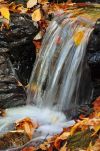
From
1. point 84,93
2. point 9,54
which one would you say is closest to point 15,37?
point 9,54

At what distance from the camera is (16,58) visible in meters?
6.90

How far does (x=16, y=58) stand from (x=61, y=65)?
3.08 feet

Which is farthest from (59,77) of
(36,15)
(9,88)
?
(36,15)

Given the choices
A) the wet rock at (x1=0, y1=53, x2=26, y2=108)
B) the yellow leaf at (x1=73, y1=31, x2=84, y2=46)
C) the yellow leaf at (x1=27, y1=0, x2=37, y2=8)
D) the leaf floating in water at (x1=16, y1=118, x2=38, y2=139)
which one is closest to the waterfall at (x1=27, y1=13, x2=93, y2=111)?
the yellow leaf at (x1=73, y1=31, x2=84, y2=46)

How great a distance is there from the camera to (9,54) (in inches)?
268

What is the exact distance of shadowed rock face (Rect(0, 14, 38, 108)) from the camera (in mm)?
6520

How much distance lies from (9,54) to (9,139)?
2245 mm

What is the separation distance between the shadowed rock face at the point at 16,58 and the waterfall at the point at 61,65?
0.67 feet

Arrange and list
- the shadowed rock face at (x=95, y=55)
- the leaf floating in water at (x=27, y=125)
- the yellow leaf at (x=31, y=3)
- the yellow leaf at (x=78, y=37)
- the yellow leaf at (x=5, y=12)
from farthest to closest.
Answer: the yellow leaf at (x=31, y=3) → the yellow leaf at (x=5, y=12) → the yellow leaf at (x=78, y=37) → the shadowed rock face at (x=95, y=55) → the leaf floating in water at (x=27, y=125)

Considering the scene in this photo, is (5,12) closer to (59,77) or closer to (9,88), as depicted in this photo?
(9,88)

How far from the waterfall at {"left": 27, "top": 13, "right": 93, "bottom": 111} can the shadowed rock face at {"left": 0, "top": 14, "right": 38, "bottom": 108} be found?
20cm

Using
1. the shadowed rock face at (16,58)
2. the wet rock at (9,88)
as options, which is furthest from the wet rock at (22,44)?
the wet rock at (9,88)

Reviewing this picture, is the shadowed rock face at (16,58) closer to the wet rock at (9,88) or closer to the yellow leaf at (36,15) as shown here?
the wet rock at (9,88)

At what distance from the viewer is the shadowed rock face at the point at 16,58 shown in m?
6.52
